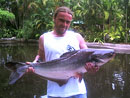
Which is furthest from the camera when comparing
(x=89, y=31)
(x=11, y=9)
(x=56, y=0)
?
(x=11, y=9)

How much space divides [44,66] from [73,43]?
0.43 m

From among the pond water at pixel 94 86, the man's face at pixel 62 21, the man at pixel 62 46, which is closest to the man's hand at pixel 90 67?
the man at pixel 62 46

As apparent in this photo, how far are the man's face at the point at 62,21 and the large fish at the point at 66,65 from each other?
1.03ft

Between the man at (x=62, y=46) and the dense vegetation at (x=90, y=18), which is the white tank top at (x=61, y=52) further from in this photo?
the dense vegetation at (x=90, y=18)

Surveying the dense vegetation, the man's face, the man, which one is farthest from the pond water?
the dense vegetation

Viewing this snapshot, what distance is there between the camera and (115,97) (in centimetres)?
670

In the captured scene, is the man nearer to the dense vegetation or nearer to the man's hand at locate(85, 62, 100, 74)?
the man's hand at locate(85, 62, 100, 74)

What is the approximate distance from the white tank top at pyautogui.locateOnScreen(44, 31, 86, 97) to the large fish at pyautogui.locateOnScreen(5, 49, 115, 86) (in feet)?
0.25

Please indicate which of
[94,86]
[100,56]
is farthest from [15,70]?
[94,86]

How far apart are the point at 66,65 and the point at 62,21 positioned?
510mm

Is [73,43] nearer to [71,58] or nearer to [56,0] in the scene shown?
[71,58]

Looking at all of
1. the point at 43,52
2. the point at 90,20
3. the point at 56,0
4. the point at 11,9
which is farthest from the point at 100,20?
the point at 43,52

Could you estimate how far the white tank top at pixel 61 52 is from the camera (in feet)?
8.70

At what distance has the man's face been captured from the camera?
2.67m
